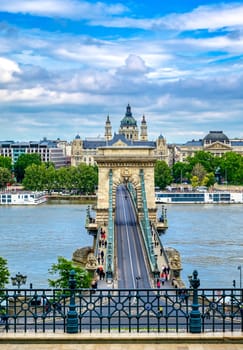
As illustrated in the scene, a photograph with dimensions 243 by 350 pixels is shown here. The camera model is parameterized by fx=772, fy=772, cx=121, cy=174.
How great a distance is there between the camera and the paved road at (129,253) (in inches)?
1425

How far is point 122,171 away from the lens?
63281mm

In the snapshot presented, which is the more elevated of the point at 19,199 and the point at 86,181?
the point at 86,181

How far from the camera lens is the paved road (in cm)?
3619

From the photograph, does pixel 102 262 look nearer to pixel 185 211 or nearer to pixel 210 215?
pixel 210 215

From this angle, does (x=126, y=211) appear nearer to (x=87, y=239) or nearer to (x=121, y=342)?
(x=87, y=239)

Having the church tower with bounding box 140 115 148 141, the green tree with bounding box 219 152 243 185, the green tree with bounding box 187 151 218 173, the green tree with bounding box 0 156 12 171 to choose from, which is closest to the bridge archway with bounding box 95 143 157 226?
the green tree with bounding box 219 152 243 185

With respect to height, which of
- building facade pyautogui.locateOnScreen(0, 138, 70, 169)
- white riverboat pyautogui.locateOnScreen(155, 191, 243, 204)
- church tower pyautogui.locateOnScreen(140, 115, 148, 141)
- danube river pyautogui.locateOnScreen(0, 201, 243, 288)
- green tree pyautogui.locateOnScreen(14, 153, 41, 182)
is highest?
church tower pyautogui.locateOnScreen(140, 115, 148, 141)

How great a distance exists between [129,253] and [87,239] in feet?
54.5

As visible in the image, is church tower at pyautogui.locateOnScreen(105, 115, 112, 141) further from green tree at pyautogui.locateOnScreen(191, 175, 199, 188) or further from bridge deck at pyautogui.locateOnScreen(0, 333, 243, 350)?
bridge deck at pyautogui.locateOnScreen(0, 333, 243, 350)

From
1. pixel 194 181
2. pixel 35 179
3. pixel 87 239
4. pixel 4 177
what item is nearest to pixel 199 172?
pixel 194 181

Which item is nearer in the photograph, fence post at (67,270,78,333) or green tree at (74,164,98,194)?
fence post at (67,270,78,333)

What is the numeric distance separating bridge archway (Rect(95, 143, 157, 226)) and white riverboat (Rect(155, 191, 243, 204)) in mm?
45961

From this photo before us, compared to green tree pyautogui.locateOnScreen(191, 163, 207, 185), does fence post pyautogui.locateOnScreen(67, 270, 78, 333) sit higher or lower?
lower

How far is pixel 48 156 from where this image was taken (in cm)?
18450
